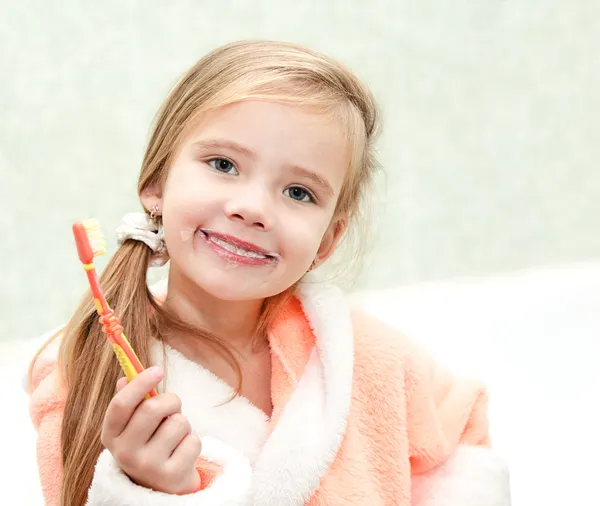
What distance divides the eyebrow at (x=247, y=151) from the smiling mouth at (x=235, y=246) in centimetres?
7

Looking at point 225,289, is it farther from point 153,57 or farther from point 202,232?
point 153,57

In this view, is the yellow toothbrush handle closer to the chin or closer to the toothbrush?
the toothbrush

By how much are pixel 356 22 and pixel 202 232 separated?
876 mm

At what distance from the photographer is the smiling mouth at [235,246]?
2.11 feet

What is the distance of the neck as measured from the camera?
0.72 m

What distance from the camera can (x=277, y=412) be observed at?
0.71 meters

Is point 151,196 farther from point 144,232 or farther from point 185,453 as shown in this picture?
point 185,453

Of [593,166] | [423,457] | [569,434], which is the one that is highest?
[593,166]

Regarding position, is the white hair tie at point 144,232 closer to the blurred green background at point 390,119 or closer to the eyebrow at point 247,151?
the eyebrow at point 247,151

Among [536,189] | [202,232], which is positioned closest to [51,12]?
[202,232]

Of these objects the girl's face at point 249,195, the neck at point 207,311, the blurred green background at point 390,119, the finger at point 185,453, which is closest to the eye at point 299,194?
the girl's face at point 249,195

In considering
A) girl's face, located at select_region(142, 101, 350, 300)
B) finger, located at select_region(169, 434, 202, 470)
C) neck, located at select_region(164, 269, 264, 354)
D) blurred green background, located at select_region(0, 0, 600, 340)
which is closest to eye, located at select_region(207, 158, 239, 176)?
girl's face, located at select_region(142, 101, 350, 300)

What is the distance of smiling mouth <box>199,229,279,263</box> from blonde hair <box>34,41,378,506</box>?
9cm

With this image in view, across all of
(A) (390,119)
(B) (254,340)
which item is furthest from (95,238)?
(A) (390,119)
